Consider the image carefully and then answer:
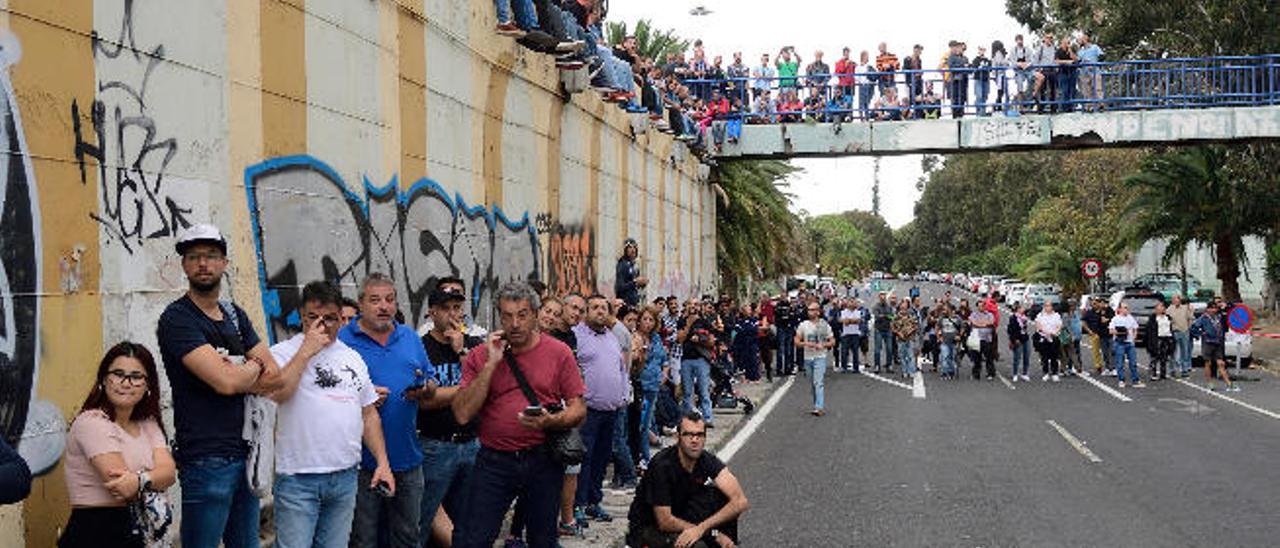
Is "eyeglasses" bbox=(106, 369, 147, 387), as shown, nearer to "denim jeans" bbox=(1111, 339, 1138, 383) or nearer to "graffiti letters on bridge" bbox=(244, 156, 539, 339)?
"graffiti letters on bridge" bbox=(244, 156, 539, 339)

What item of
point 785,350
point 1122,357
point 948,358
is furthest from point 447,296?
point 785,350

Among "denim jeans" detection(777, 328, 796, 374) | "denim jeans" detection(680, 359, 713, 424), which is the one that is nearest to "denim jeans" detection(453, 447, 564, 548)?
"denim jeans" detection(680, 359, 713, 424)

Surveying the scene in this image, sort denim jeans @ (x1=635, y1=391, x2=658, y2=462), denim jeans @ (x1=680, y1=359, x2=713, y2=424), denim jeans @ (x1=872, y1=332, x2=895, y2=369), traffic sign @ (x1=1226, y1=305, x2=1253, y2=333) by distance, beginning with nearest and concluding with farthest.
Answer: denim jeans @ (x1=635, y1=391, x2=658, y2=462)
denim jeans @ (x1=680, y1=359, x2=713, y2=424)
traffic sign @ (x1=1226, y1=305, x2=1253, y2=333)
denim jeans @ (x1=872, y1=332, x2=895, y2=369)

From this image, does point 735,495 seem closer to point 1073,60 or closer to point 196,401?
point 196,401

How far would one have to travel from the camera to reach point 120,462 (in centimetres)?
517

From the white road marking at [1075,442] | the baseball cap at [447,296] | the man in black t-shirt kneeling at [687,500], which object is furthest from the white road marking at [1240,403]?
the baseball cap at [447,296]

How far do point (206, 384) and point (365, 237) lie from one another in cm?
481

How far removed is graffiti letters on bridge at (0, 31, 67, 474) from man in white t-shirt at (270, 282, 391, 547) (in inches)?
41.0

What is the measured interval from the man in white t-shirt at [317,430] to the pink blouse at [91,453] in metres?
0.70

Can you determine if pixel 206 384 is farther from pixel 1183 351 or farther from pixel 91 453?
pixel 1183 351

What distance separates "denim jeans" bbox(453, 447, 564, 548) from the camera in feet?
21.8

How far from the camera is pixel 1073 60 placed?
2808cm

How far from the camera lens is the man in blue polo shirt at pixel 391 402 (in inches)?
260

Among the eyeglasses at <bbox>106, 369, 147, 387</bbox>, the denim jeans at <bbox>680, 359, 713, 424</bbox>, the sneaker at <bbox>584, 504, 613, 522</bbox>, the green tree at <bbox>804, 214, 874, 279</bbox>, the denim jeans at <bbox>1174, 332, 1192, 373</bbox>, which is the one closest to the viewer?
the eyeglasses at <bbox>106, 369, 147, 387</bbox>
